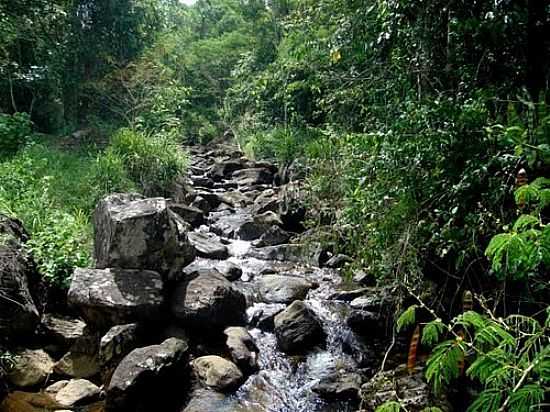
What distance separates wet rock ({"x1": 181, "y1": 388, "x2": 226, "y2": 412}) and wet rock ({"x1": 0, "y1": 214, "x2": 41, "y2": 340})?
6.46 feet

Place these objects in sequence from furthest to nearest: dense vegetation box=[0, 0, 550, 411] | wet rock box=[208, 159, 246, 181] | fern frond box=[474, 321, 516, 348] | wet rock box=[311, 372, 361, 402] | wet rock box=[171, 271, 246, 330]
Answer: wet rock box=[208, 159, 246, 181] < wet rock box=[171, 271, 246, 330] < wet rock box=[311, 372, 361, 402] < dense vegetation box=[0, 0, 550, 411] < fern frond box=[474, 321, 516, 348]

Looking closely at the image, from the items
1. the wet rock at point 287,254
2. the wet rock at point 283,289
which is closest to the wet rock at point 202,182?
the wet rock at point 287,254

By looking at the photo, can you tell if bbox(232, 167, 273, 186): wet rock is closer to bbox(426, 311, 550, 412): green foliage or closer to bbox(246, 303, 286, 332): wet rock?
bbox(246, 303, 286, 332): wet rock

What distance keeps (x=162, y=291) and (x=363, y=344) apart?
2381 mm

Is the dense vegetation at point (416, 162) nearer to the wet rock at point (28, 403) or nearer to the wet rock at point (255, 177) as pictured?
the wet rock at point (255, 177)

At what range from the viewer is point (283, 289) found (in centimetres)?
655

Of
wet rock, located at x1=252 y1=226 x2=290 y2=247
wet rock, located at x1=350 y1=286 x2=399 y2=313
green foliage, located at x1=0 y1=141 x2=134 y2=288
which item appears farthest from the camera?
wet rock, located at x1=252 y1=226 x2=290 y2=247

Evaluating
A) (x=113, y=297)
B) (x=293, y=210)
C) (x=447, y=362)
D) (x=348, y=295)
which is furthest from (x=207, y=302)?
(x=293, y=210)

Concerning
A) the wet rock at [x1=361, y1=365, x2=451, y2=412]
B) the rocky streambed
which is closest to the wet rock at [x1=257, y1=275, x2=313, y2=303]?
the rocky streambed

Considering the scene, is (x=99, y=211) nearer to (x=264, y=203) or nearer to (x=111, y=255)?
(x=111, y=255)

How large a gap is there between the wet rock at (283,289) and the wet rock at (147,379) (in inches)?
82.5

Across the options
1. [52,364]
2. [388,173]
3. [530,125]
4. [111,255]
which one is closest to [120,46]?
[111,255]

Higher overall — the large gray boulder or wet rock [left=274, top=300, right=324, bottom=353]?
the large gray boulder

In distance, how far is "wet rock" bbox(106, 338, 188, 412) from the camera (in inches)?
159
